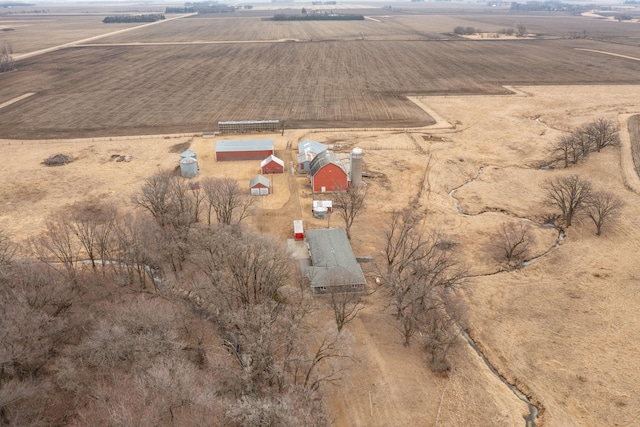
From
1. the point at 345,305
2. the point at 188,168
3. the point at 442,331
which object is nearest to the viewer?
the point at 442,331

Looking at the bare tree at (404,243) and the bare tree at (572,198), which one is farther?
the bare tree at (572,198)

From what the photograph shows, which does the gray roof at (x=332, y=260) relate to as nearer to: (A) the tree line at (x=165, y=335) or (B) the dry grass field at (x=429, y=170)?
(A) the tree line at (x=165, y=335)

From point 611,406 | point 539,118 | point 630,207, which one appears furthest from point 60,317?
point 539,118

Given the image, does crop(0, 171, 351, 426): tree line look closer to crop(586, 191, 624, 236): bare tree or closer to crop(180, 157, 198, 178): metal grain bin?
crop(180, 157, 198, 178): metal grain bin

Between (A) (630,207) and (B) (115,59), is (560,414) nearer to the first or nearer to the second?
(A) (630,207)

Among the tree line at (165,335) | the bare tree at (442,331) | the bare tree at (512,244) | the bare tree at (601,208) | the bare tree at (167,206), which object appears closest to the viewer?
the tree line at (165,335)

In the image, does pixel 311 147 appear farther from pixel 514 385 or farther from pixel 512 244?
pixel 514 385

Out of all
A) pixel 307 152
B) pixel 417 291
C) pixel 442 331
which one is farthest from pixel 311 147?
pixel 442 331

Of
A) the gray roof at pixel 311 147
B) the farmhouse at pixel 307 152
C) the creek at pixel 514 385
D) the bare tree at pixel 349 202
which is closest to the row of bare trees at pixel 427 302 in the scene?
the creek at pixel 514 385
